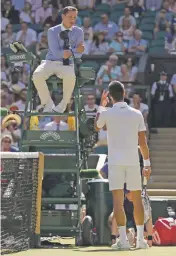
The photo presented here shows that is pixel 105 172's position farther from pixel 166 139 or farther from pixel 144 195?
pixel 166 139

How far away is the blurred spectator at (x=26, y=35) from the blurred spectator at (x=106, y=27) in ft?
4.93

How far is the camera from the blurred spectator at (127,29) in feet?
77.7

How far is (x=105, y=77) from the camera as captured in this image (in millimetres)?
22125

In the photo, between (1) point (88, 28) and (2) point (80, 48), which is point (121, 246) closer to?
(2) point (80, 48)

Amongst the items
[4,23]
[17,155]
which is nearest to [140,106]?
[4,23]

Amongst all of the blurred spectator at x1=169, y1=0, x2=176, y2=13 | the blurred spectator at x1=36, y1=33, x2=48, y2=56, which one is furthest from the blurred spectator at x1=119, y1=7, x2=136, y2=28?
the blurred spectator at x1=36, y1=33, x2=48, y2=56

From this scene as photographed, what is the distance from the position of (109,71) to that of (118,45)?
5.05ft

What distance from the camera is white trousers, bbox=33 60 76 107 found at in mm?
12797

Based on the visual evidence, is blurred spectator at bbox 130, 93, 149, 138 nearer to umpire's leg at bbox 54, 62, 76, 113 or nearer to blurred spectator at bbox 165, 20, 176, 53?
blurred spectator at bbox 165, 20, 176, 53

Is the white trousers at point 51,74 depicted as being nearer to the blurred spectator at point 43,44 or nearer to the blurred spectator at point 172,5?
the blurred spectator at point 43,44

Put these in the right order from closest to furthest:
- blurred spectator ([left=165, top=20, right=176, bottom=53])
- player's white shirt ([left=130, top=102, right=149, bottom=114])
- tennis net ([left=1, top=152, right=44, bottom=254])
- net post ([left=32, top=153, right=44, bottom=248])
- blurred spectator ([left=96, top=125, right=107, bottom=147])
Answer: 1. tennis net ([left=1, top=152, right=44, bottom=254])
2. net post ([left=32, top=153, right=44, bottom=248])
3. blurred spectator ([left=96, top=125, right=107, bottom=147])
4. player's white shirt ([left=130, top=102, right=149, bottom=114])
5. blurred spectator ([left=165, top=20, right=176, bottom=53])

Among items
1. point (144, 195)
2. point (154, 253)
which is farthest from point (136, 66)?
point (154, 253)

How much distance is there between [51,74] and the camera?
1287 centimetres

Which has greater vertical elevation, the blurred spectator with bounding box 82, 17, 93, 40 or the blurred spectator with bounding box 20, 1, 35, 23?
the blurred spectator with bounding box 20, 1, 35, 23
